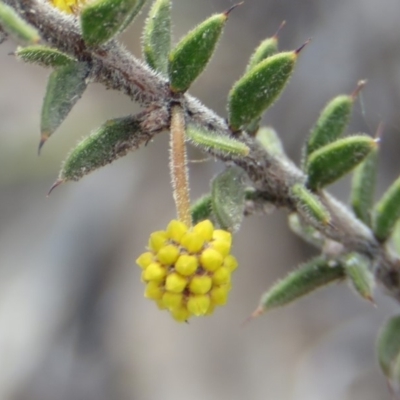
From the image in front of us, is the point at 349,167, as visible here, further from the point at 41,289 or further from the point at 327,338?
the point at 41,289

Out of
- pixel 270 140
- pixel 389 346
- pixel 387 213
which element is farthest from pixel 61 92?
pixel 389 346

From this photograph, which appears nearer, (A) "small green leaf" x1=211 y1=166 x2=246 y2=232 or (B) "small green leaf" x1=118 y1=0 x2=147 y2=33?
(B) "small green leaf" x1=118 y1=0 x2=147 y2=33

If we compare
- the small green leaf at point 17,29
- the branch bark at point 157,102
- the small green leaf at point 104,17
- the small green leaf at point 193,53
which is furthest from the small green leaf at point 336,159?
the small green leaf at point 17,29

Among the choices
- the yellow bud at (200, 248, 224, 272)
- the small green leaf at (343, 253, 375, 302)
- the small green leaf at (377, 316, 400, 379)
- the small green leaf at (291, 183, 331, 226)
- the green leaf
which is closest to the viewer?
the yellow bud at (200, 248, 224, 272)

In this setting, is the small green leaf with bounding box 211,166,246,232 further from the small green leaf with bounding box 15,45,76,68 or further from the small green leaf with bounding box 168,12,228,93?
the small green leaf with bounding box 15,45,76,68

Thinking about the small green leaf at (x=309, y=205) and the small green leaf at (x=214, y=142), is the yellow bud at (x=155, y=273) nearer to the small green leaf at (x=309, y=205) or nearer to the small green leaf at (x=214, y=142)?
the small green leaf at (x=214, y=142)

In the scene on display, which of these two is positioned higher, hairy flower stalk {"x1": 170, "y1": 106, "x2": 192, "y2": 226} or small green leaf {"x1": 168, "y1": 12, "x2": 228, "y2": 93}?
small green leaf {"x1": 168, "y1": 12, "x2": 228, "y2": 93}

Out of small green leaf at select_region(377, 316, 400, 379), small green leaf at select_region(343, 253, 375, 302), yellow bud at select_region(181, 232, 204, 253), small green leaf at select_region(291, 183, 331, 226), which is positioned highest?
yellow bud at select_region(181, 232, 204, 253)

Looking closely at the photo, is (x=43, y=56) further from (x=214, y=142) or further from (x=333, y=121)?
(x=333, y=121)

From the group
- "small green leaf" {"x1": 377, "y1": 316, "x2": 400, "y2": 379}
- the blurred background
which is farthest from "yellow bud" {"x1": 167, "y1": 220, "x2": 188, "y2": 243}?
the blurred background
